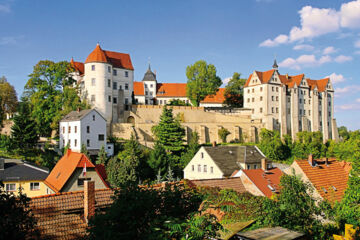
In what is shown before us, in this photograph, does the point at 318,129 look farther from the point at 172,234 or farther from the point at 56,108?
the point at 172,234

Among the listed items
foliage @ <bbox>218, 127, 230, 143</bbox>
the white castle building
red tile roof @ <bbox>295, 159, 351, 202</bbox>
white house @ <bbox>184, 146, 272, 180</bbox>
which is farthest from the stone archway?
red tile roof @ <bbox>295, 159, 351, 202</bbox>

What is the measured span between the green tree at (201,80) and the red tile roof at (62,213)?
164 feet

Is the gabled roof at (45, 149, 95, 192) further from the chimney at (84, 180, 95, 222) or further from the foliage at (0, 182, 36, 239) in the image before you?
the foliage at (0, 182, 36, 239)

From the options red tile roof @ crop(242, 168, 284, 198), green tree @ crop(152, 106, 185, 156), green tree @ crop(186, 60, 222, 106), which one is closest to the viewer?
red tile roof @ crop(242, 168, 284, 198)

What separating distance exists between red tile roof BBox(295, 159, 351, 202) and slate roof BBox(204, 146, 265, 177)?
30.2 ft

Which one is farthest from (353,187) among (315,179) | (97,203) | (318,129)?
(318,129)

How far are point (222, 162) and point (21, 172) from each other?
19298mm

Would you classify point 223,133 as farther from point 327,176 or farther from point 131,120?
point 327,176

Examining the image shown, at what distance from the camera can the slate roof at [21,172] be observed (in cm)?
2620

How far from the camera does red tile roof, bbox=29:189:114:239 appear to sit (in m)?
11.0

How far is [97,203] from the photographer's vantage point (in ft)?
41.6

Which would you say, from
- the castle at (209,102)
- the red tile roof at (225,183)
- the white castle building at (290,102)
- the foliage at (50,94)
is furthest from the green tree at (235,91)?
the red tile roof at (225,183)

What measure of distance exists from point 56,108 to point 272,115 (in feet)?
128

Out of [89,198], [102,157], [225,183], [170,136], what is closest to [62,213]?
[89,198]
